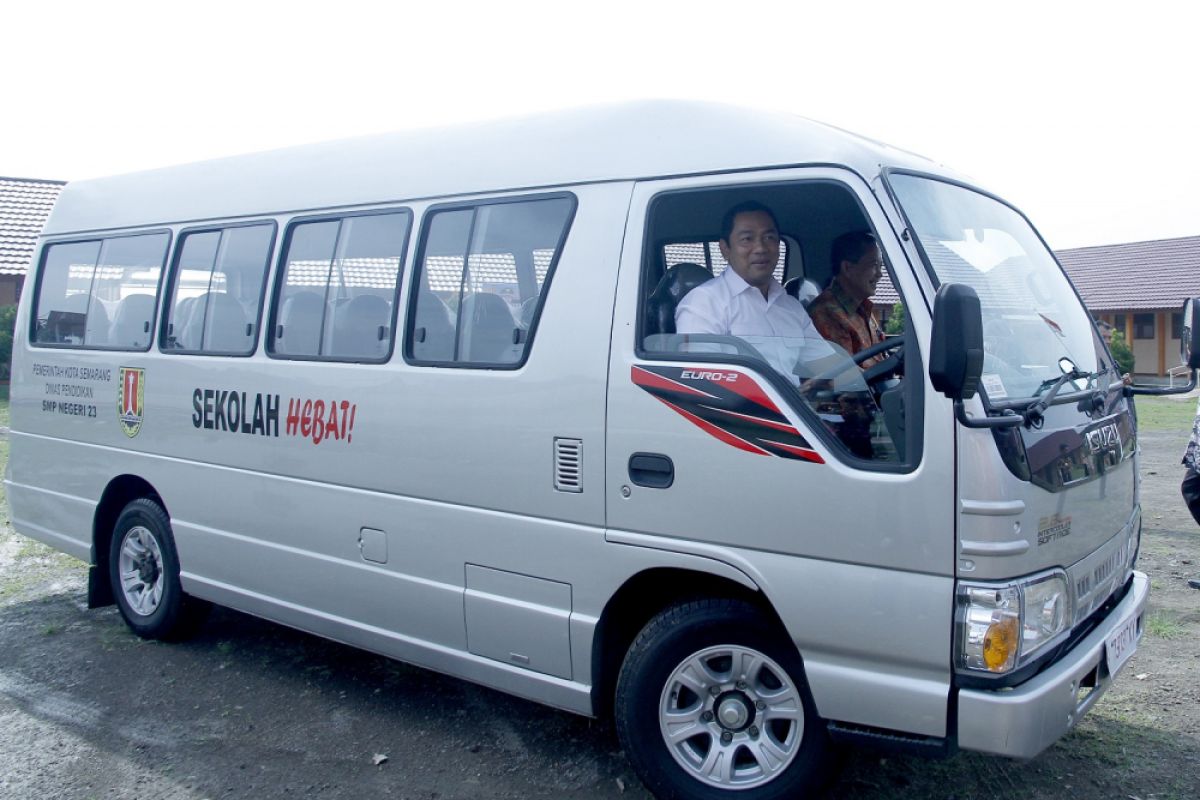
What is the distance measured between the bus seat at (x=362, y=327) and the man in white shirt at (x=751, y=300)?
1.59 m

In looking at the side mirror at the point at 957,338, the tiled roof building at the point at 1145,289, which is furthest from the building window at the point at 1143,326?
the side mirror at the point at 957,338

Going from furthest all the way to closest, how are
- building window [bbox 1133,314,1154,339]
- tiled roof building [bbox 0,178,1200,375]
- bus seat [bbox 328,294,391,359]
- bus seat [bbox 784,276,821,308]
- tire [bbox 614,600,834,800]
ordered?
building window [bbox 1133,314,1154,339] < tiled roof building [bbox 0,178,1200,375] < bus seat [bbox 328,294,391,359] < bus seat [bbox 784,276,821,308] < tire [bbox 614,600,834,800]

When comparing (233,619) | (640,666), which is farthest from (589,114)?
(233,619)

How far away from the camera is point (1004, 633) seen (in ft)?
10.7

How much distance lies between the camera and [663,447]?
387 cm

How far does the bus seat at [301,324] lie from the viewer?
17.2ft

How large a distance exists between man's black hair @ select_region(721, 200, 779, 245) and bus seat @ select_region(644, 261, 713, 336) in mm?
182

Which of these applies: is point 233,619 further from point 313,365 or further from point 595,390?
point 595,390

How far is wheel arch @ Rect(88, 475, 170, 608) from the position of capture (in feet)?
21.3

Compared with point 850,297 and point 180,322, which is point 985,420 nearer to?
point 850,297

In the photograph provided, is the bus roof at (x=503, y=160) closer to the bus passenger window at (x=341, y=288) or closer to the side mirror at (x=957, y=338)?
the bus passenger window at (x=341, y=288)

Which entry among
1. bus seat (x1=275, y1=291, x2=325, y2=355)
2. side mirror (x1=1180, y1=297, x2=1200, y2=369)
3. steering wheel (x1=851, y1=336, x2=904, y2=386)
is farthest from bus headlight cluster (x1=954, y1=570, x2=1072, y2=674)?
bus seat (x1=275, y1=291, x2=325, y2=355)

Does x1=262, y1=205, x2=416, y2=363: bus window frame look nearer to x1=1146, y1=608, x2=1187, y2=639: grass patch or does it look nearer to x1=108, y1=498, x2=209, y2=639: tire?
x1=108, y1=498, x2=209, y2=639: tire

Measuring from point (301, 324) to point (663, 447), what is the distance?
2.37 metres
